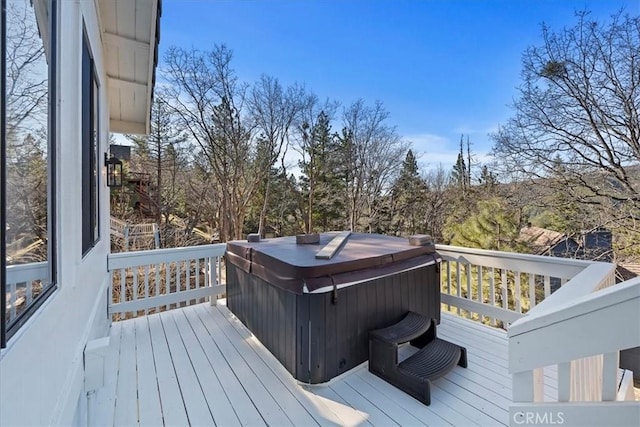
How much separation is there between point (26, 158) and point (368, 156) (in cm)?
1328

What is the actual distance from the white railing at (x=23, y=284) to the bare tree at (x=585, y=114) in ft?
33.9

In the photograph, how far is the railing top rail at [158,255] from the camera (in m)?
3.60

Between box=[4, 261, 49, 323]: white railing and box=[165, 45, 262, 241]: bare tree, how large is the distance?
477 inches

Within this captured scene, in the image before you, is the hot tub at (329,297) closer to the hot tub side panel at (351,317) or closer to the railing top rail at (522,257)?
the hot tub side panel at (351,317)

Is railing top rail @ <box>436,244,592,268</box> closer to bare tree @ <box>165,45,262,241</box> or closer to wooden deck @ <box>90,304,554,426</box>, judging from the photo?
wooden deck @ <box>90,304,554,426</box>

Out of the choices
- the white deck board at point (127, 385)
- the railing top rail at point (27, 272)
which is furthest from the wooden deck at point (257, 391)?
the railing top rail at point (27, 272)

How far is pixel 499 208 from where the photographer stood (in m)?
9.10

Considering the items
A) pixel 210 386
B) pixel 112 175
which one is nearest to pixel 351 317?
pixel 210 386

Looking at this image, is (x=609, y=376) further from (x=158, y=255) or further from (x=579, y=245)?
(x=579, y=245)

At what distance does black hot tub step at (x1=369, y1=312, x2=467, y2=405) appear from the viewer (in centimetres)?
218

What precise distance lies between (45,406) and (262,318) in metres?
1.95

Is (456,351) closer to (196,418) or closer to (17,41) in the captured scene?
(196,418)

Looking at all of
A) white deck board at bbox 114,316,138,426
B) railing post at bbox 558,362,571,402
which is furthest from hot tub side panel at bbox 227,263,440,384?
railing post at bbox 558,362,571,402

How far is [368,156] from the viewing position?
1362 cm
